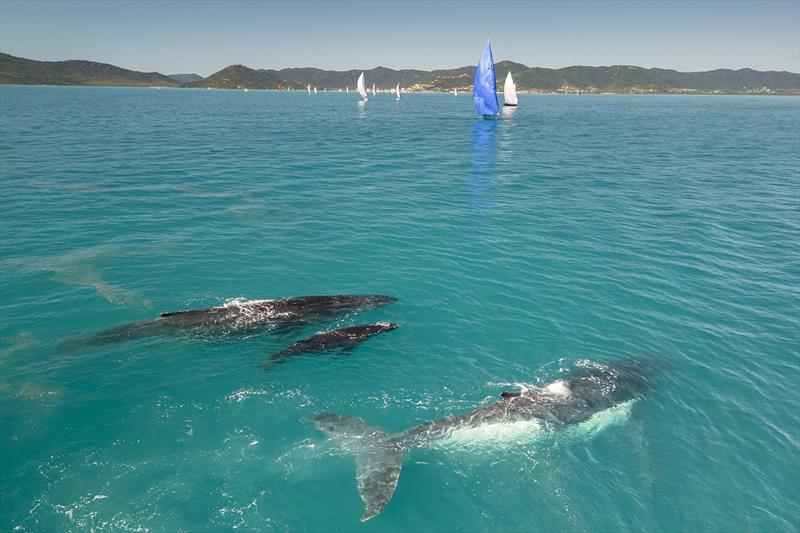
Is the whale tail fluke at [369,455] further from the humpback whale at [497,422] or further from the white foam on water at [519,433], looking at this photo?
the white foam on water at [519,433]

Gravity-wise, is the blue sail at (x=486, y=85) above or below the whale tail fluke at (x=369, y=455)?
above

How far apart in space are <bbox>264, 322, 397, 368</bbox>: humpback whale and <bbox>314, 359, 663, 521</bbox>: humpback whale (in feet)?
16.7

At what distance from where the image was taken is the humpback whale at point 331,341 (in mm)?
23816

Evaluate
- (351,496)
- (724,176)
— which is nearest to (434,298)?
(351,496)

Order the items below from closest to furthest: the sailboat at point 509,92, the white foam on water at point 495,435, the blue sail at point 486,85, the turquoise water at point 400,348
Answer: the turquoise water at point 400,348, the white foam on water at point 495,435, the blue sail at point 486,85, the sailboat at point 509,92

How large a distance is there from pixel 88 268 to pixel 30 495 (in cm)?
2179

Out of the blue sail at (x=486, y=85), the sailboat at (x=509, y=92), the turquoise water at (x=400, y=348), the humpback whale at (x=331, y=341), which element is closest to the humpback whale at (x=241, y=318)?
the turquoise water at (x=400, y=348)

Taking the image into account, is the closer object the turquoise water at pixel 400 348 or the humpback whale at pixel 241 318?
the turquoise water at pixel 400 348

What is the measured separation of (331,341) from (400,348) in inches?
151

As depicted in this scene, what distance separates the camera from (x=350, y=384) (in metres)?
22.1

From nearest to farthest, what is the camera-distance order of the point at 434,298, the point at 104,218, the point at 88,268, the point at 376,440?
the point at 376,440 < the point at 434,298 < the point at 88,268 < the point at 104,218

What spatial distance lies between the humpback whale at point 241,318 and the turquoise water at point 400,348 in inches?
31.8

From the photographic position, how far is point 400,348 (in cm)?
2505

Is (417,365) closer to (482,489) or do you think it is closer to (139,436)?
(482,489)
